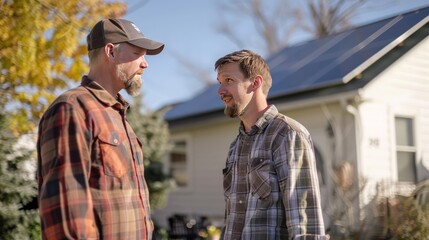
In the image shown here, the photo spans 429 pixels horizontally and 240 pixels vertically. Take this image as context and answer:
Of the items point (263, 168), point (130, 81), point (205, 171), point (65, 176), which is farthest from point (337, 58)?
point (65, 176)

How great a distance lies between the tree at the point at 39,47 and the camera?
248 inches

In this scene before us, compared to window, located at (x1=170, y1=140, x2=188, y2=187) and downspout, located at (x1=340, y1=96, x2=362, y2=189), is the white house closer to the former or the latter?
downspout, located at (x1=340, y1=96, x2=362, y2=189)

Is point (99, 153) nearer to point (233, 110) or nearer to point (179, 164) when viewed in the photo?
point (233, 110)

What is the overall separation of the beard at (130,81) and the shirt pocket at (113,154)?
11.7 inches

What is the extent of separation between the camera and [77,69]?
7137mm

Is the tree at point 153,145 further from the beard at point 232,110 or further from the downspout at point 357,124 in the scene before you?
the beard at point 232,110

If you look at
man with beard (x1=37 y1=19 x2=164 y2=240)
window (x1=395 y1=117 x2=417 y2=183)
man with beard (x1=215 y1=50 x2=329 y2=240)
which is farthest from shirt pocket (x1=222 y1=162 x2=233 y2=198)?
window (x1=395 y1=117 x2=417 y2=183)

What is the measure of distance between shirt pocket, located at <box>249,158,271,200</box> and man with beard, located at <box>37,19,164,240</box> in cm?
70

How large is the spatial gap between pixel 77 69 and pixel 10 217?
6.68ft

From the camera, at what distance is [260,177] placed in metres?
3.14

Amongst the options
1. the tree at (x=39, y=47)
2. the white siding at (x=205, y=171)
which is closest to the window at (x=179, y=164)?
the white siding at (x=205, y=171)

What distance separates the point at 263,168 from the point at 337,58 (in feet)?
25.8

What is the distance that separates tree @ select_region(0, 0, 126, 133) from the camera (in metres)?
6.29

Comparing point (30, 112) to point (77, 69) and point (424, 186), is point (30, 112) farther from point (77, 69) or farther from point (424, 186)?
point (424, 186)
